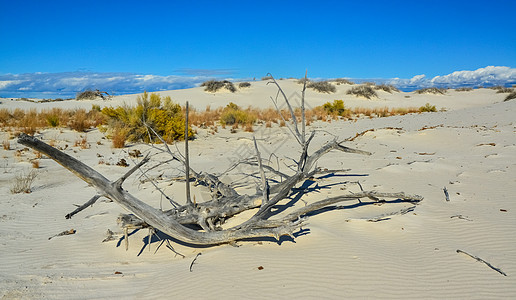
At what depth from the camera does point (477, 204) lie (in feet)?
16.4

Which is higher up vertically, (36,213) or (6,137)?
(6,137)

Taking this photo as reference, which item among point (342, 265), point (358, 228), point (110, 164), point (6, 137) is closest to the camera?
point (342, 265)

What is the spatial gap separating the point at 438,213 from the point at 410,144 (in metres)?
6.77

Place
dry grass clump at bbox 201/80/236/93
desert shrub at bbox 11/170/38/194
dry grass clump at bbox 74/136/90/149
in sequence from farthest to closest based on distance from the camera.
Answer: dry grass clump at bbox 201/80/236/93, dry grass clump at bbox 74/136/90/149, desert shrub at bbox 11/170/38/194

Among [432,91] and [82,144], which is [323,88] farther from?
[82,144]

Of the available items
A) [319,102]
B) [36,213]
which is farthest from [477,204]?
[319,102]

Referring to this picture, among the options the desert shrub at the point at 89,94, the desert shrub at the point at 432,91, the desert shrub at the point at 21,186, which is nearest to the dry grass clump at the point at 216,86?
the desert shrub at the point at 89,94

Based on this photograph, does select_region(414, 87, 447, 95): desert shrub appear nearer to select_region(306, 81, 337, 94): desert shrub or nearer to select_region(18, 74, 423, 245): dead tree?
select_region(306, 81, 337, 94): desert shrub

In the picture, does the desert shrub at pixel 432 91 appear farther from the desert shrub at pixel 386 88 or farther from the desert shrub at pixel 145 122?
the desert shrub at pixel 145 122

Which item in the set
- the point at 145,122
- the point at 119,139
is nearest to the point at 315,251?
the point at 119,139

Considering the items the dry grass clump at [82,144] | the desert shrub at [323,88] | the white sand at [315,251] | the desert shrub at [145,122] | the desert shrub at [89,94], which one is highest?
the desert shrub at [323,88]

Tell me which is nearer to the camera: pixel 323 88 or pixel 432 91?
pixel 323 88

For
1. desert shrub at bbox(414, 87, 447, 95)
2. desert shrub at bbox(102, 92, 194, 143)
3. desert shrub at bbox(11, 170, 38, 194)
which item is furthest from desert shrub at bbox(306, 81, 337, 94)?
desert shrub at bbox(11, 170, 38, 194)

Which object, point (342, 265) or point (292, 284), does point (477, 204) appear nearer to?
Result: point (342, 265)
